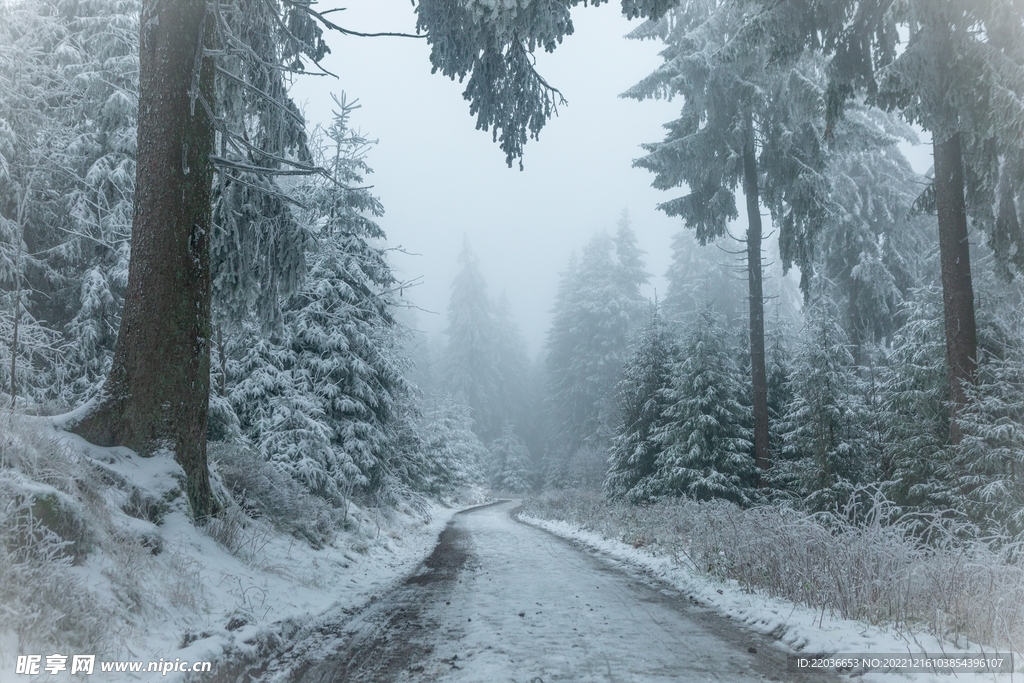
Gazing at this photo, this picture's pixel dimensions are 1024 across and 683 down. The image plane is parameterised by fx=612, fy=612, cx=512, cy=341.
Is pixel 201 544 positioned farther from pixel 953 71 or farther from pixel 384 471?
pixel 953 71

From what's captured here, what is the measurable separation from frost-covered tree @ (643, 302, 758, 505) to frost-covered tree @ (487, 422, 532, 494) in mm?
37191

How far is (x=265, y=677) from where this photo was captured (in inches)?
166

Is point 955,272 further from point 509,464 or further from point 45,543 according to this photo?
point 509,464

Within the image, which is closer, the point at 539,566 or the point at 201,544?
the point at 201,544

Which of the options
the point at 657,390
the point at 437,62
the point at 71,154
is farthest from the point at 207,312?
the point at 657,390

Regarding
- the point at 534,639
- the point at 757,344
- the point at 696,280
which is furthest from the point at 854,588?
the point at 696,280

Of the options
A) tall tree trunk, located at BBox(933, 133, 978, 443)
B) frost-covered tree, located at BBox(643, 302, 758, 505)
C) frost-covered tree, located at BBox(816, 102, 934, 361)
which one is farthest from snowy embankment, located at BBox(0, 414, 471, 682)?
frost-covered tree, located at BBox(816, 102, 934, 361)

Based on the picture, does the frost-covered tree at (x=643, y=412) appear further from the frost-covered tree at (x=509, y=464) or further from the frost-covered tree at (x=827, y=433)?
the frost-covered tree at (x=509, y=464)

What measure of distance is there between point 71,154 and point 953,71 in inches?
693

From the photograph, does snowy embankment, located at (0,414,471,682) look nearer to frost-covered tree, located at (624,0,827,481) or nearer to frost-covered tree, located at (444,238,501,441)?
frost-covered tree, located at (624,0,827,481)

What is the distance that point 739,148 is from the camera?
16.9m

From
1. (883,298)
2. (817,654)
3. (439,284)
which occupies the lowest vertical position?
(817,654)

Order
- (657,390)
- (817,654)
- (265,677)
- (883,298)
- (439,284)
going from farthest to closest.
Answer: (439,284) → (883,298) → (657,390) → (817,654) → (265,677)

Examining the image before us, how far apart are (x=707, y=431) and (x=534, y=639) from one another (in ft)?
44.1
